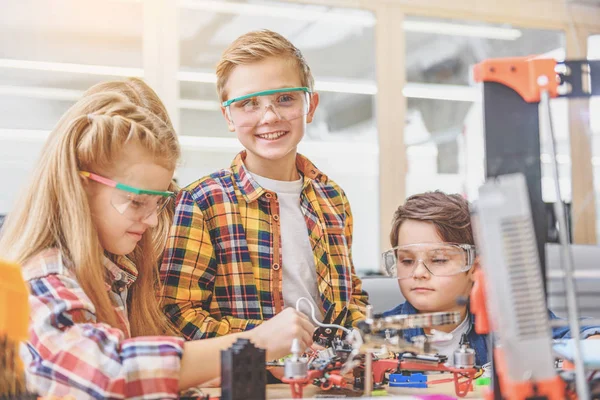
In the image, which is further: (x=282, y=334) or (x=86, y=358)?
(x=282, y=334)

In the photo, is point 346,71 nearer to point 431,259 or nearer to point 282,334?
point 431,259

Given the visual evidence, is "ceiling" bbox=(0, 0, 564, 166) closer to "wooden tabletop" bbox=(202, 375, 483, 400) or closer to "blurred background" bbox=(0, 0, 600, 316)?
"blurred background" bbox=(0, 0, 600, 316)

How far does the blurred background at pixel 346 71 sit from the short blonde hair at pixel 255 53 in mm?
2368

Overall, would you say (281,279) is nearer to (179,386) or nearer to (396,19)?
(179,386)

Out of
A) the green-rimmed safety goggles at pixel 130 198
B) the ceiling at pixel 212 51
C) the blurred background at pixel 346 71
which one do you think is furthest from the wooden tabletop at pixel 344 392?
the ceiling at pixel 212 51

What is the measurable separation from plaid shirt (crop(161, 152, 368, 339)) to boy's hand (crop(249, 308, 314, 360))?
1.14 feet

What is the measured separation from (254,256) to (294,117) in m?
0.38

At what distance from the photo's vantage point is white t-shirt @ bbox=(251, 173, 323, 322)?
1.72 metres

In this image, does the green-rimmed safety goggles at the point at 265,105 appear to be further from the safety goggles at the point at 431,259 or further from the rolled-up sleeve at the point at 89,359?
the rolled-up sleeve at the point at 89,359

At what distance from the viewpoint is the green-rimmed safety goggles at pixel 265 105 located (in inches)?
64.5

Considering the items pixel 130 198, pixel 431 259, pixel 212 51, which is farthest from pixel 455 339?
pixel 212 51

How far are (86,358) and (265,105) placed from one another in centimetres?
89

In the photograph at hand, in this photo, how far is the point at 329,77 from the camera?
5.05m

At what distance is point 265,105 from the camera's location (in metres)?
1.64
